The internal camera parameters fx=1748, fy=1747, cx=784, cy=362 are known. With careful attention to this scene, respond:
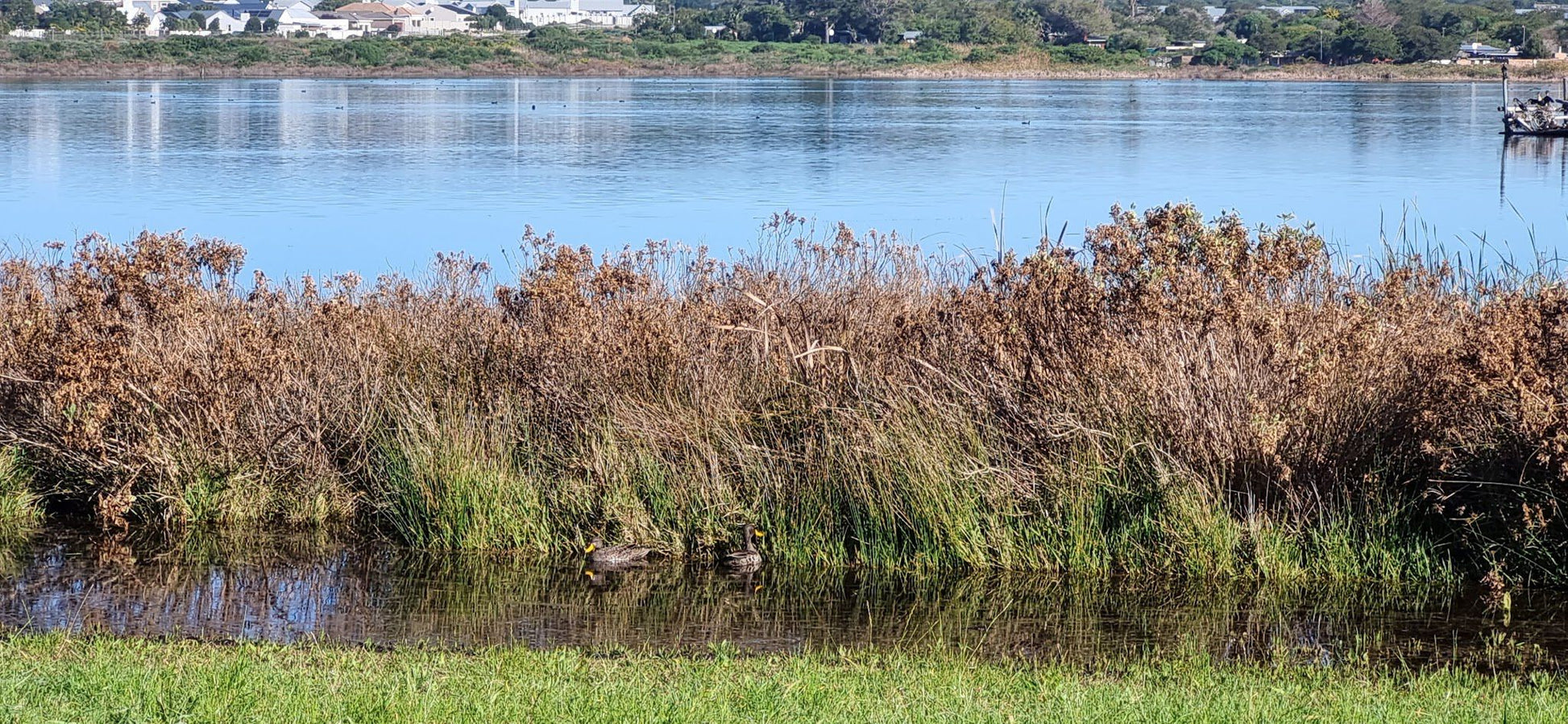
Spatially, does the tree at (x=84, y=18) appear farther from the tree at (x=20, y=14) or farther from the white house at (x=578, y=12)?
the white house at (x=578, y=12)

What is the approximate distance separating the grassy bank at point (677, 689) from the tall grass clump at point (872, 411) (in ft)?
5.72

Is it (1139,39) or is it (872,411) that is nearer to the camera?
(872,411)

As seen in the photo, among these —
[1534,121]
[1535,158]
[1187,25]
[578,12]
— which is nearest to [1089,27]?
[1187,25]

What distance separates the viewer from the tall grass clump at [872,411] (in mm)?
9289

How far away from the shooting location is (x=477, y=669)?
711 cm

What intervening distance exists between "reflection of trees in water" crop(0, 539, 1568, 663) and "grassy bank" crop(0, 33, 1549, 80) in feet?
296

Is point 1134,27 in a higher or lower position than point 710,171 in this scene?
higher

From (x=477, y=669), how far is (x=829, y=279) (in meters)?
5.96

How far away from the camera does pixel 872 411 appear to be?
10078 millimetres

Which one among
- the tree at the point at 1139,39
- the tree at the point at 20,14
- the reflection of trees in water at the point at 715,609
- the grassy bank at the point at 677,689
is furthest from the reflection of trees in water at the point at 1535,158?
the tree at the point at 20,14

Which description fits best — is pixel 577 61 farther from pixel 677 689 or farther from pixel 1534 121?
pixel 677 689

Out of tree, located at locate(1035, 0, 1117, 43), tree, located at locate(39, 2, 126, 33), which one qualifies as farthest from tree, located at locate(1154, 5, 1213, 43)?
tree, located at locate(39, 2, 126, 33)

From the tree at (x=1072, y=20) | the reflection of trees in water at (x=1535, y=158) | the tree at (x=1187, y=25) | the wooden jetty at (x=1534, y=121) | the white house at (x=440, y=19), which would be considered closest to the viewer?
the reflection of trees in water at (x=1535, y=158)

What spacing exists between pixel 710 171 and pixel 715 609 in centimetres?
2748
